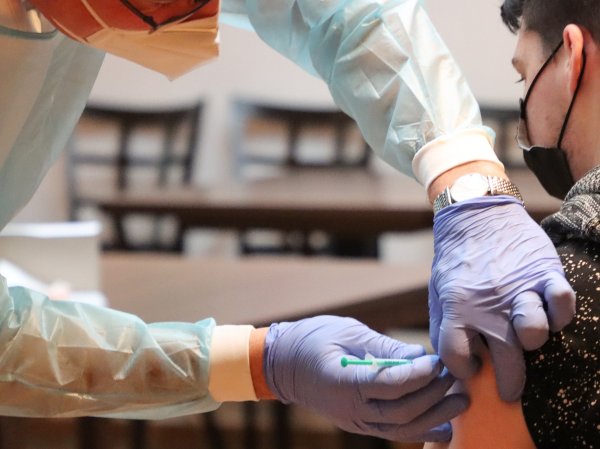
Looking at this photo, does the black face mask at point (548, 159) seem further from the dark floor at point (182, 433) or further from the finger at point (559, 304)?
the dark floor at point (182, 433)

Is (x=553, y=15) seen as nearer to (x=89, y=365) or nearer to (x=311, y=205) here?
(x=89, y=365)

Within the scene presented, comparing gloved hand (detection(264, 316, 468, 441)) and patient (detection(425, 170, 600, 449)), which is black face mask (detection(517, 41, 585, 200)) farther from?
gloved hand (detection(264, 316, 468, 441))

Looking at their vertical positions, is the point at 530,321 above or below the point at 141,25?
below

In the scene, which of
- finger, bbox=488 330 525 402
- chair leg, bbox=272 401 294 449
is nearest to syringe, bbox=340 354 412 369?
finger, bbox=488 330 525 402

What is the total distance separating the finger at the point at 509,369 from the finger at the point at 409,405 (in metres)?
0.10

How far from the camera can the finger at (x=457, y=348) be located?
1049mm

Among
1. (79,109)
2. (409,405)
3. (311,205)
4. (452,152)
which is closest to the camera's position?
(409,405)

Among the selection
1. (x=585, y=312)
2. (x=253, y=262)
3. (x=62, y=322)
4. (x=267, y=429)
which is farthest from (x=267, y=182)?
(x=585, y=312)

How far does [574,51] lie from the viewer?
112cm

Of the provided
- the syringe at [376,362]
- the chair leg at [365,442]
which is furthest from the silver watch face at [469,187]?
the chair leg at [365,442]

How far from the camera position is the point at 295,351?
1.22 meters

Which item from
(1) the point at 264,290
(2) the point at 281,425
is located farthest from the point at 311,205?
(1) the point at 264,290

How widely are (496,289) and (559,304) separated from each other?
3.4 inches

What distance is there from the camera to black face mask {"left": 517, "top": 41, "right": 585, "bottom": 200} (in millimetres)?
1196
